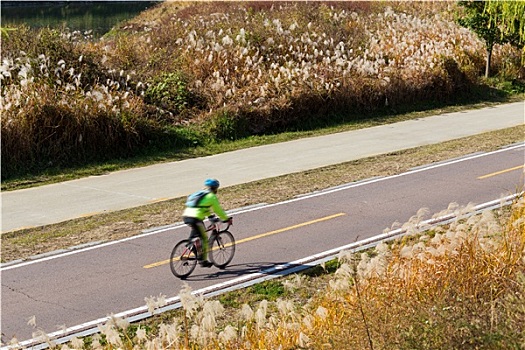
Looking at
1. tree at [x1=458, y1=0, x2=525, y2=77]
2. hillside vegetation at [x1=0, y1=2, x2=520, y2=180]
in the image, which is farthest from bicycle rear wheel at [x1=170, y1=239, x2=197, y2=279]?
tree at [x1=458, y1=0, x2=525, y2=77]

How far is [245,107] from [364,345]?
1640cm

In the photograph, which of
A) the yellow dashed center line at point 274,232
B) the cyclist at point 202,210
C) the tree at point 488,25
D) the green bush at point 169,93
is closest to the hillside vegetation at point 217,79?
the green bush at point 169,93

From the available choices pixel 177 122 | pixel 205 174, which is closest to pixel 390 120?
pixel 177 122

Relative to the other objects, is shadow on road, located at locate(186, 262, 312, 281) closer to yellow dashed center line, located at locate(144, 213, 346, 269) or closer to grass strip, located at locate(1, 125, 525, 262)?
yellow dashed center line, located at locate(144, 213, 346, 269)

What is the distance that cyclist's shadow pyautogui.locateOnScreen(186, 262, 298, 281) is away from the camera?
12039 millimetres

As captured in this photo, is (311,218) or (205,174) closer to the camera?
(311,218)

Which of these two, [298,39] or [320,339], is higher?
[298,39]

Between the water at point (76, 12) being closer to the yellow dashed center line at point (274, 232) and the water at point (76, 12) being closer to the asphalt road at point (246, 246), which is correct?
the asphalt road at point (246, 246)

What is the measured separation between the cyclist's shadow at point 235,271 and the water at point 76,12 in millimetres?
31844

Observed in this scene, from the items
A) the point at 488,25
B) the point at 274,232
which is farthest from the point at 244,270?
the point at 488,25

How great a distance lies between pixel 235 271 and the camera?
12.2 metres

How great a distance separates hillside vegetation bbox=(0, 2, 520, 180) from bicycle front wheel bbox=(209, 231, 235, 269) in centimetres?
806

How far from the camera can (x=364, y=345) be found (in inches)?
290

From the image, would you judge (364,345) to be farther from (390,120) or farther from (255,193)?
(390,120)
